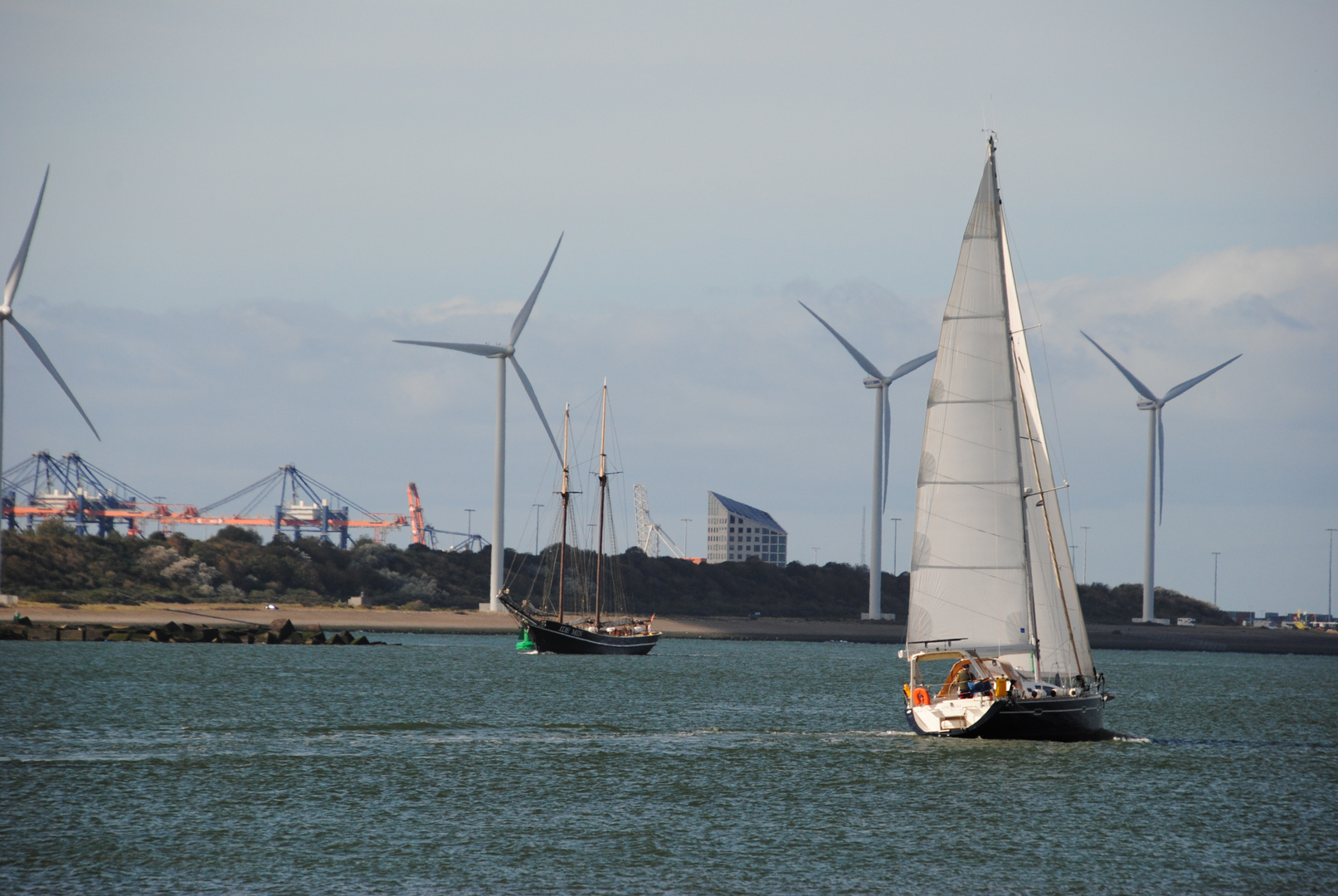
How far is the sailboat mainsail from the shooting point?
4750 cm

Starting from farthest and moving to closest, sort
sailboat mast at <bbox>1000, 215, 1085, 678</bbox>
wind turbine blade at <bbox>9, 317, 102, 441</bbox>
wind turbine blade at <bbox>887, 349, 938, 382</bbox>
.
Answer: wind turbine blade at <bbox>887, 349, 938, 382</bbox> → wind turbine blade at <bbox>9, 317, 102, 441</bbox> → sailboat mast at <bbox>1000, 215, 1085, 678</bbox>

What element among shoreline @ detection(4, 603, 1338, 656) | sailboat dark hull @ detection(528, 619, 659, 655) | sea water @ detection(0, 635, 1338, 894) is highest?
sea water @ detection(0, 635, 1338, 894)

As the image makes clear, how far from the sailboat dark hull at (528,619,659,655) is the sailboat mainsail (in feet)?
262

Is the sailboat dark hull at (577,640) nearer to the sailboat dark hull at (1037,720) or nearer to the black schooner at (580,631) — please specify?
the black schooner at (580,631)

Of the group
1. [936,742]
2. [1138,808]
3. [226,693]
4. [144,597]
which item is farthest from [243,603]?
[1138,808]

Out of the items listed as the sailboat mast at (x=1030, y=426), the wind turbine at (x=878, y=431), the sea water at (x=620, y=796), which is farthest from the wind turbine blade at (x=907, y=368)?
the sailboat mast at (x=1030, y=426)

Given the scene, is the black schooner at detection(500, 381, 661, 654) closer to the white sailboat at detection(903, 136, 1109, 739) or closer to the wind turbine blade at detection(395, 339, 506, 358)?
the wind turbine blade at detection(395, 339, 506, 358)

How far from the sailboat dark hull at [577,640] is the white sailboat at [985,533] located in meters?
79.8

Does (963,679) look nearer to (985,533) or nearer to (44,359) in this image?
(985,533)

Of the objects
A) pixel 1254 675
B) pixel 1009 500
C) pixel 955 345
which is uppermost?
pixel 955 345

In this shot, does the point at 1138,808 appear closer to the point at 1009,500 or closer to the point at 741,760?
the point at 1009,500

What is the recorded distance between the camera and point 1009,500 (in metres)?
47.6

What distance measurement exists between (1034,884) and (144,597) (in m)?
148

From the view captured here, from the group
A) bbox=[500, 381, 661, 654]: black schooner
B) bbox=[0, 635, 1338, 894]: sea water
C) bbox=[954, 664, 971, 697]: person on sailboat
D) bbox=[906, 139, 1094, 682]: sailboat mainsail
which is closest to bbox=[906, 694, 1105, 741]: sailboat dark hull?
bbox=[0, 635, 1338, 894]: sea water
